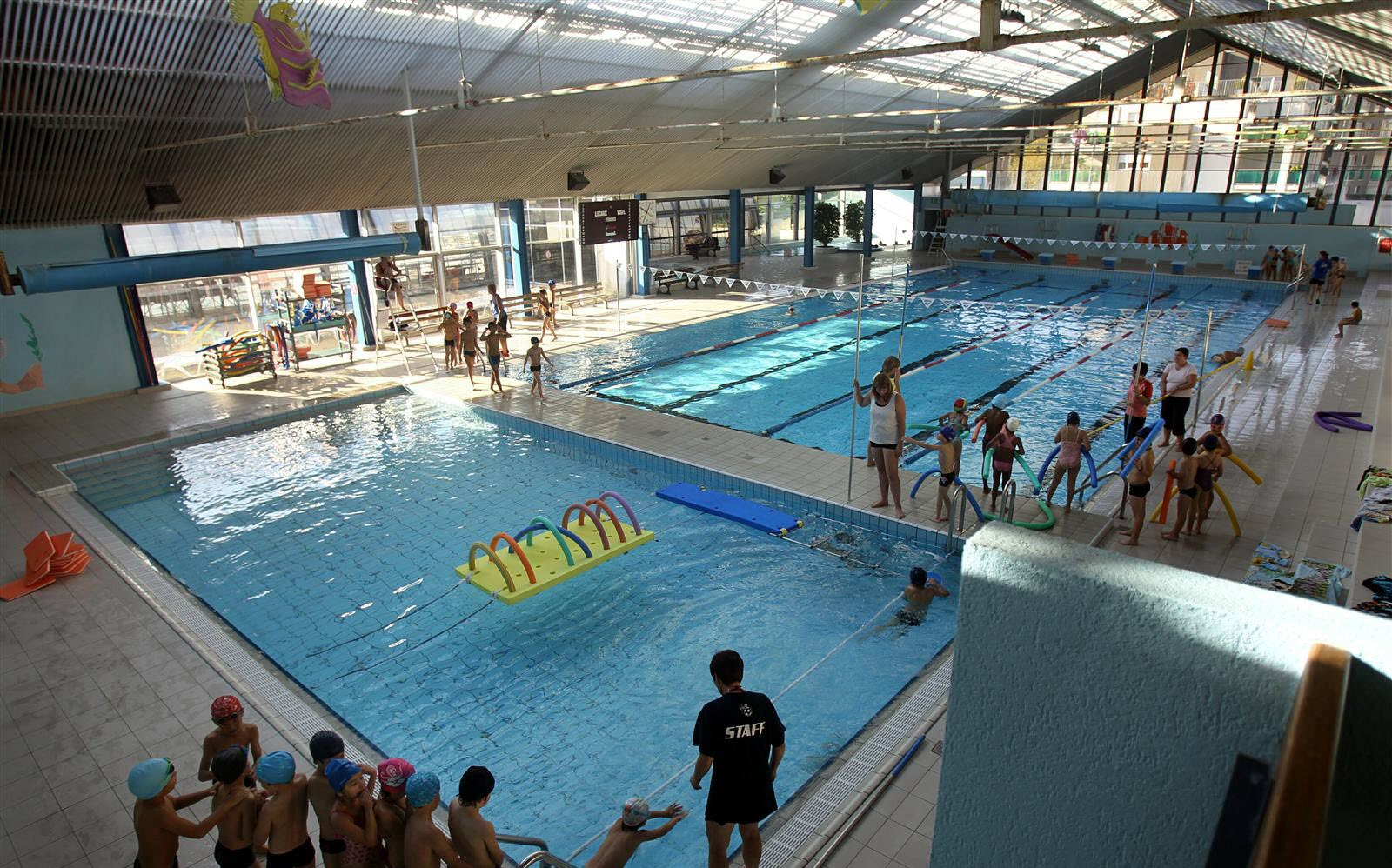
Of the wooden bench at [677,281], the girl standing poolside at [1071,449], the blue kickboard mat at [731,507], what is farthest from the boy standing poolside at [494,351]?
the wooden bench at [677,281]

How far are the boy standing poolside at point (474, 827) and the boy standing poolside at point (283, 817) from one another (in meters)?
0.80

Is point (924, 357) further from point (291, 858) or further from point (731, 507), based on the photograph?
point (291, 858)

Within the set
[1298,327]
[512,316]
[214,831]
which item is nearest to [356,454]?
[214,831]

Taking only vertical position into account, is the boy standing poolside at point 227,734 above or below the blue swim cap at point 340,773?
below

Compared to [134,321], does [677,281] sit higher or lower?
lower

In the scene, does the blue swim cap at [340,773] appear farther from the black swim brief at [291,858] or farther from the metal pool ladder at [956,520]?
the metal pool ladder at [956,520]

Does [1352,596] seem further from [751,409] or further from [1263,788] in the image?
[751,409]

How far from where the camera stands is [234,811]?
3.57 metres

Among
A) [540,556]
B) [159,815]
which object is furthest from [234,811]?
[540,556]

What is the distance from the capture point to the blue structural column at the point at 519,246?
18.7m

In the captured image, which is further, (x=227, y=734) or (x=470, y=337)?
(x=470, y=337)

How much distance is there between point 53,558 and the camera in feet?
23.9

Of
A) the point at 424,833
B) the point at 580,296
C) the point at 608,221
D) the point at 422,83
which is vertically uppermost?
the point at 422,83

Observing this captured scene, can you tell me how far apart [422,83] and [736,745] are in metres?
11.8
